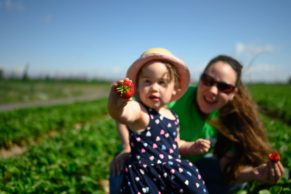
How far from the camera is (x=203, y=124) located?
3504mm

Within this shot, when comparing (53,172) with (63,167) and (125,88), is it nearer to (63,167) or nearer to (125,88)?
(63,167)

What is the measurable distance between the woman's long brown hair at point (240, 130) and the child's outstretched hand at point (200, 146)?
1012 millimetres

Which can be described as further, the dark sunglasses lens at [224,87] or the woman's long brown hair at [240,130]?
the woman's long brown hair at [240,130]

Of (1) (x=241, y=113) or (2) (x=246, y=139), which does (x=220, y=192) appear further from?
(1) (x=241, y=113)

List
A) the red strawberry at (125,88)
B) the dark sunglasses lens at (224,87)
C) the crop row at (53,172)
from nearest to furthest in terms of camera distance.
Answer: the red strawberry at (125,88) → the crop row at (53,172) → the dark sunglasses lens at (224,87)

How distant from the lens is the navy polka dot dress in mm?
2178

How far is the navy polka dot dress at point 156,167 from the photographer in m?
2.18

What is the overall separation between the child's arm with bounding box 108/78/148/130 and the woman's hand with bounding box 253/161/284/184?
1.28m

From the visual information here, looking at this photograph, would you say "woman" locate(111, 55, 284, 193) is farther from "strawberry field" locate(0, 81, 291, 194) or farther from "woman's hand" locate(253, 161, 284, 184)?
"strawberry field" locate(0, 81, 291, 194)

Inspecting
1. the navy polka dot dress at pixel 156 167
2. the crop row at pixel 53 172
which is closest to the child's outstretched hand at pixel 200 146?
the navy polka dot dress at pixel 156 167

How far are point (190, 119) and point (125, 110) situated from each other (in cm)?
163

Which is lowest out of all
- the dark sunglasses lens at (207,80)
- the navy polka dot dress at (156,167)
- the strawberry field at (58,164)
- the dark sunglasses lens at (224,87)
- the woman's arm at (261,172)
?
the strawberry field at (58,164)

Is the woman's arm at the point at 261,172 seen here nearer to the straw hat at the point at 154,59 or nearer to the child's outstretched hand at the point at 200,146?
the child's outstretched hand at the point at 200,146

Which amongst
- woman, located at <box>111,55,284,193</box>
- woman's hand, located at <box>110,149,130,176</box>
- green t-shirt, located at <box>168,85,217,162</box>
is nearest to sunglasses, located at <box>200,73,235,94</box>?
woman, located at <box>111,55,284,193</box>
